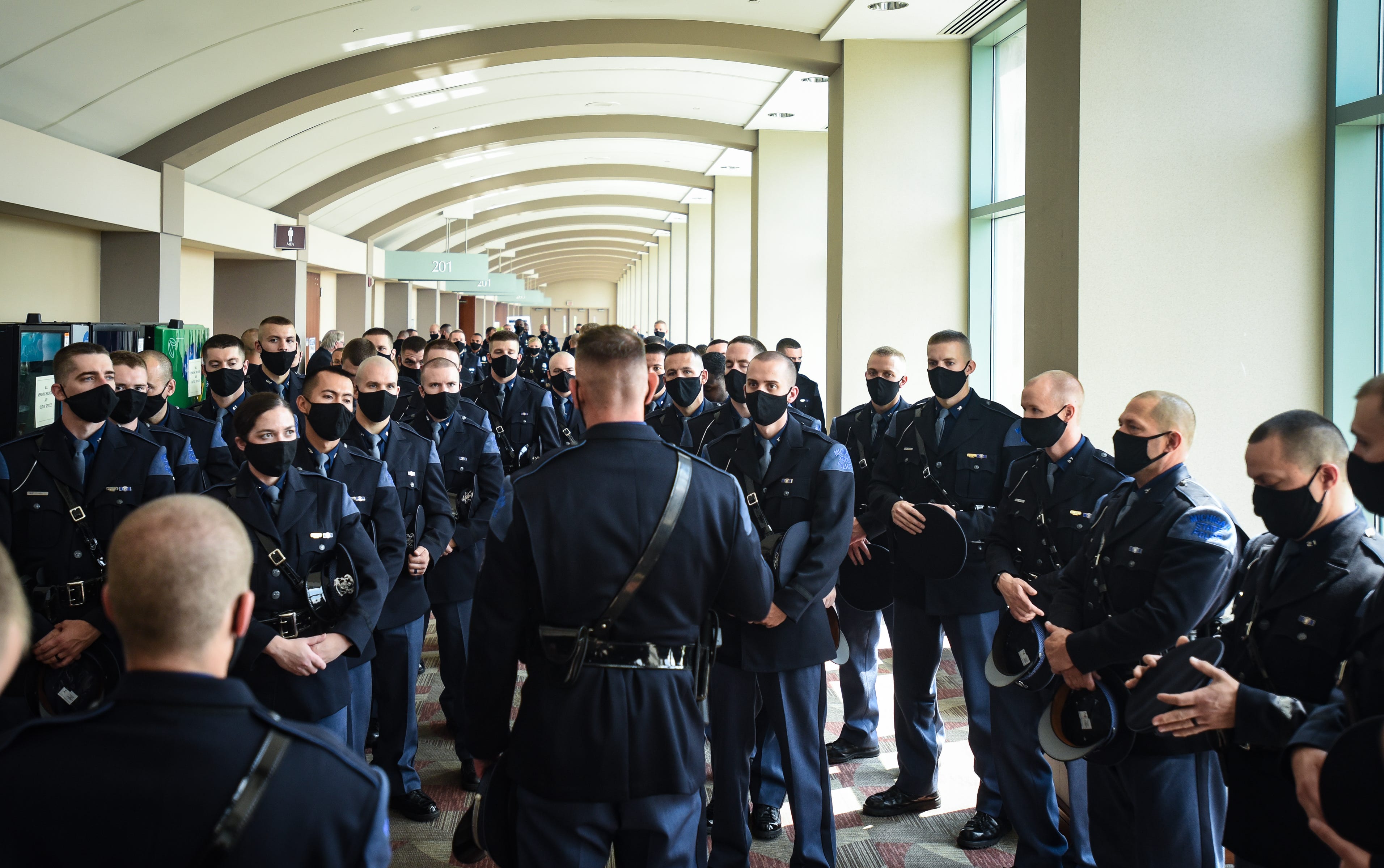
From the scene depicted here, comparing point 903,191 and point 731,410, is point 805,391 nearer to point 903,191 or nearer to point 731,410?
point 903,191

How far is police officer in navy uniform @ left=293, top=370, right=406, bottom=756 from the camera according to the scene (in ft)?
12.4

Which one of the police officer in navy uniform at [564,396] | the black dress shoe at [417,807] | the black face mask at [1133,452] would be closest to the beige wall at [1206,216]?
the black face mask at [1133,452]

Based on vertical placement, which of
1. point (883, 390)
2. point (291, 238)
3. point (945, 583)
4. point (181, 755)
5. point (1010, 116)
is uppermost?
point (291, 238)

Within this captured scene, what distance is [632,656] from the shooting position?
2393 mm

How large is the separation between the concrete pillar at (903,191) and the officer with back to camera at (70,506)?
5881 mm

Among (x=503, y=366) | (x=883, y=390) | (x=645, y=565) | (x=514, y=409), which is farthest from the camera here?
(x=503, y=366)

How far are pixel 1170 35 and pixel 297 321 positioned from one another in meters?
14.2

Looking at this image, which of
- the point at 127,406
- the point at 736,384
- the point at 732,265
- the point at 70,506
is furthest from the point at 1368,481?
the point at 732,265

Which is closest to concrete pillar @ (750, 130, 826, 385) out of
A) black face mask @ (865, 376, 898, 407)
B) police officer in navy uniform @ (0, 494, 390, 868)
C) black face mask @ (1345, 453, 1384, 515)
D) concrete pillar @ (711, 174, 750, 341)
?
concrete pillar @ (711, 174, 750, 341)

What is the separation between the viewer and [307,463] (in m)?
3.84

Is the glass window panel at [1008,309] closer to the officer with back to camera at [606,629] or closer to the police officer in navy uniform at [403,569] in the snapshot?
the police officer in navy uniform at [403,569]

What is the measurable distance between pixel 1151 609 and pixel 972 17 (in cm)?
596

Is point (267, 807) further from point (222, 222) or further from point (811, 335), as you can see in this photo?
point (222, 222)

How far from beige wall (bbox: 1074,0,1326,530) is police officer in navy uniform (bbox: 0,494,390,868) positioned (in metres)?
4.08
